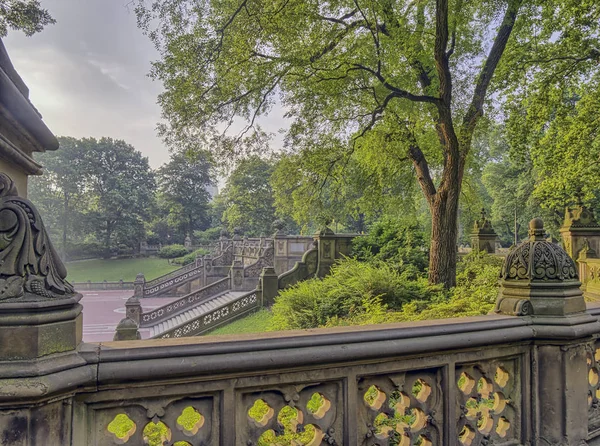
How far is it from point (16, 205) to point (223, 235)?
39841mm

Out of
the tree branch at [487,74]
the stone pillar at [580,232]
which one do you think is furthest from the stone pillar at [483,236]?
the tree branch at [487,74]

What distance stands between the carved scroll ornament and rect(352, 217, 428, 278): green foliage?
12541 millimetres

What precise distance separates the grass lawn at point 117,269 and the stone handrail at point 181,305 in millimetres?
20616

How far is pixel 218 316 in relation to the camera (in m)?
16.4

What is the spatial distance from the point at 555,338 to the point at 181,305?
71.8 ft

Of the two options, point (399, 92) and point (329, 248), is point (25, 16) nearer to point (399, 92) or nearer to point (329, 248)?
point (399, 92)

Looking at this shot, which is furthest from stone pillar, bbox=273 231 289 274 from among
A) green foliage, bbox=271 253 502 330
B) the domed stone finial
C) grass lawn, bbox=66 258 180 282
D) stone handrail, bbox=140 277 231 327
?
grass lawn, bbox=66 258 180 282

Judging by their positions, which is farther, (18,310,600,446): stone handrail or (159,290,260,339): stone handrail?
(159,290,260,339): stone handrail

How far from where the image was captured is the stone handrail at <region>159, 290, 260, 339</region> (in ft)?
52.3

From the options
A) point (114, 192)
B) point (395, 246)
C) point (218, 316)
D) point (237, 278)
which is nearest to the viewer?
point (395, 246)

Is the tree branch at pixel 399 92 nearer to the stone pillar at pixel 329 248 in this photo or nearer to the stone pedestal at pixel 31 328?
the stone pillar at pixel 329 248

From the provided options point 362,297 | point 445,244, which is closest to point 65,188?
point 362,297

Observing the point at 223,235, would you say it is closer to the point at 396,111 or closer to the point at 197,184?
the point at 197,184

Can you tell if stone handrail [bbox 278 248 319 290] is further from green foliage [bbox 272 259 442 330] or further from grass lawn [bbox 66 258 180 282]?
grass lawn [bbox 66 258 180 282]
